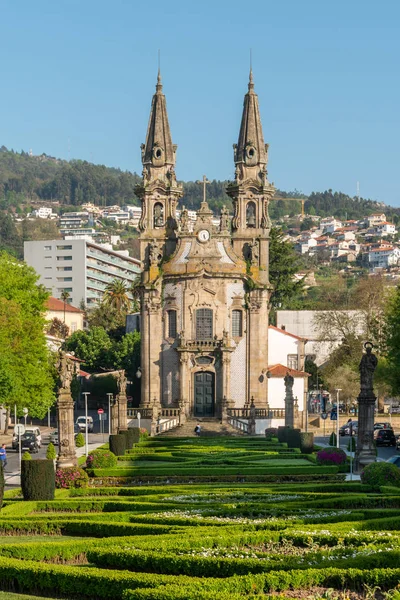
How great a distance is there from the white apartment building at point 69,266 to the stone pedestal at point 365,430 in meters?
121

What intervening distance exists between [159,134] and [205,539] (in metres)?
63.8

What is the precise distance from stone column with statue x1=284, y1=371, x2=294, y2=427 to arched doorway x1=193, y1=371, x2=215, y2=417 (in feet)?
27.8

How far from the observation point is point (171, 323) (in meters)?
81.1

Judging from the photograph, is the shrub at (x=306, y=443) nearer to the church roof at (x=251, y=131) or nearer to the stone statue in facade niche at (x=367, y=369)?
the stone statue in facade niche at (x=367, y=369)

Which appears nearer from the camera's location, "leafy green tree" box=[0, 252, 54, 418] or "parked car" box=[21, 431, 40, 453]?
"parked car" box=[21, 431, 40, 453]

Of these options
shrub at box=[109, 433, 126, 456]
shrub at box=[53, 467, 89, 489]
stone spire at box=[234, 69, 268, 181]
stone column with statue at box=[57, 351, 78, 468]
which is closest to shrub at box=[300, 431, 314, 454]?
shrub at box=[109, 433, 126, 456]

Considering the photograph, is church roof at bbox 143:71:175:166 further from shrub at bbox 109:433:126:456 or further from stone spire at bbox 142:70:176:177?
shrub at bbox 109:433:126:456

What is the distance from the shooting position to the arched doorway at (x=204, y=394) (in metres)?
79.3

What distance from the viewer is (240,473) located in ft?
145

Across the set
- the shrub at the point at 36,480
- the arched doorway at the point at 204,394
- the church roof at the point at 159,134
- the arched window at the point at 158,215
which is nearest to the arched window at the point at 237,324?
the arched doorway at the point at 204,394

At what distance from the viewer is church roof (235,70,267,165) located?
82.8 meters

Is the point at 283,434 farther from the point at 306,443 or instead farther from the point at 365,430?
the point at 365,430

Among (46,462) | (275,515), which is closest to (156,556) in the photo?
(275,515)

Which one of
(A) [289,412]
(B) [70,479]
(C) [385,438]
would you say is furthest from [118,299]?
(B) [70,479]
